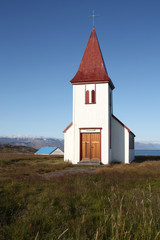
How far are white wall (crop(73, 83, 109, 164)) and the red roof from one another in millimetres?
682

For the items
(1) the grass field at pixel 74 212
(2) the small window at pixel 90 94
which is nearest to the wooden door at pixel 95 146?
(2) the small window at pixel 90 94

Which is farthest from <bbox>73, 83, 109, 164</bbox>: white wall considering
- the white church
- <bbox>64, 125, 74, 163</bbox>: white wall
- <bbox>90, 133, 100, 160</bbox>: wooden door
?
<bbox>64, 125, 74, 163</bbox>: white wall

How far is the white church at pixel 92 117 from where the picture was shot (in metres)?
21.5

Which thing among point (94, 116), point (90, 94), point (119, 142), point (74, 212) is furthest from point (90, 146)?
point (74, 212)

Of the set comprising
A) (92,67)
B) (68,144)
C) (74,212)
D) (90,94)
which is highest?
(92,67)

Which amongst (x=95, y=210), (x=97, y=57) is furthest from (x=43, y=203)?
(x=97, y=57)

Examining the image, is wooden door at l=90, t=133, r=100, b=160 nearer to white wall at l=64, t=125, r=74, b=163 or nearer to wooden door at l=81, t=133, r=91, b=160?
wooden door at l=81, t=133, r=91, b=160

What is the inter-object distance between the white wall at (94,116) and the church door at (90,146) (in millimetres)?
395

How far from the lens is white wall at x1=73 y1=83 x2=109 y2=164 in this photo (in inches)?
841

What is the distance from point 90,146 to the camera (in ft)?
71.2

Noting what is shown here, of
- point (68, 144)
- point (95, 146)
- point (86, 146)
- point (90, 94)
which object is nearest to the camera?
point (95, 146)

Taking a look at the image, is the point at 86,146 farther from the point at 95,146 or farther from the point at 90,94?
the point at 90,94

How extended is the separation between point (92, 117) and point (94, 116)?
8.1 inches

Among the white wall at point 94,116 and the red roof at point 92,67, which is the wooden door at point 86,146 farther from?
the red roof at point 92,67
